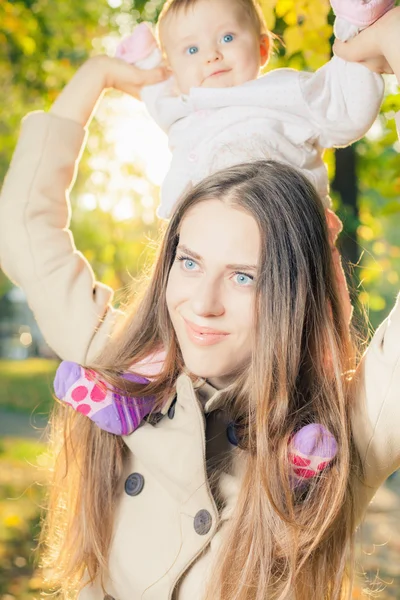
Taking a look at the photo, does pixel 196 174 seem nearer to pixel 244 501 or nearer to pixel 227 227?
pixel 227 227

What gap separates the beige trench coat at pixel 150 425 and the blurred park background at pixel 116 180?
0.70 feet

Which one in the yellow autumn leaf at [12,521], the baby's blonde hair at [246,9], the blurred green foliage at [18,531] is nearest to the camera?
the baby's blonde hair at [246,9]

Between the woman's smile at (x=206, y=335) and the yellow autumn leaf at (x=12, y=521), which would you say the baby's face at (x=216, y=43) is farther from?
the yellow autumn leaf at (x=12, y=521)

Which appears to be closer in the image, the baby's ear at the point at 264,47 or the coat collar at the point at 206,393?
the coat collar at the point at 206,393

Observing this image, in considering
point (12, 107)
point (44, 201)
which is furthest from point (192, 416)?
point (12, 107)

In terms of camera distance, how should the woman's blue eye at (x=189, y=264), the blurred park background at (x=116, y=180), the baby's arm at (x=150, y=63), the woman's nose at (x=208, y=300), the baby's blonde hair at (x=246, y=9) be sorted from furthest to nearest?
1. the blurred park background at (x=116, y=180)
2. the baby's arm at (x=150, y=63)
3. the baby's blonde hair at (x=246, y=9)
4. the woman's blue eye at (x=189, y=264)
5. the woman's nose at (x=208, y=300)

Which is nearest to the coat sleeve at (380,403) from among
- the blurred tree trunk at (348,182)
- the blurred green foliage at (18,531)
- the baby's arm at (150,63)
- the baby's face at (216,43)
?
the baby's face at (216,43)

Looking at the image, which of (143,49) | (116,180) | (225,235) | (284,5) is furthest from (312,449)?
(116,180)

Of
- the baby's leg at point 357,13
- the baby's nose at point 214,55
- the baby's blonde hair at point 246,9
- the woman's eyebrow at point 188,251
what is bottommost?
the woman's eyebrow at point 188,251

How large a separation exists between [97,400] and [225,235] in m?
0.50

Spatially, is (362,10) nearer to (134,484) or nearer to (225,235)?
(225,235)

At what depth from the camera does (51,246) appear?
2449 mm

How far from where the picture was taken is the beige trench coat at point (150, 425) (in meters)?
2.01

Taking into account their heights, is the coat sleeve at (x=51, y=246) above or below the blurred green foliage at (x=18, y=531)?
above
